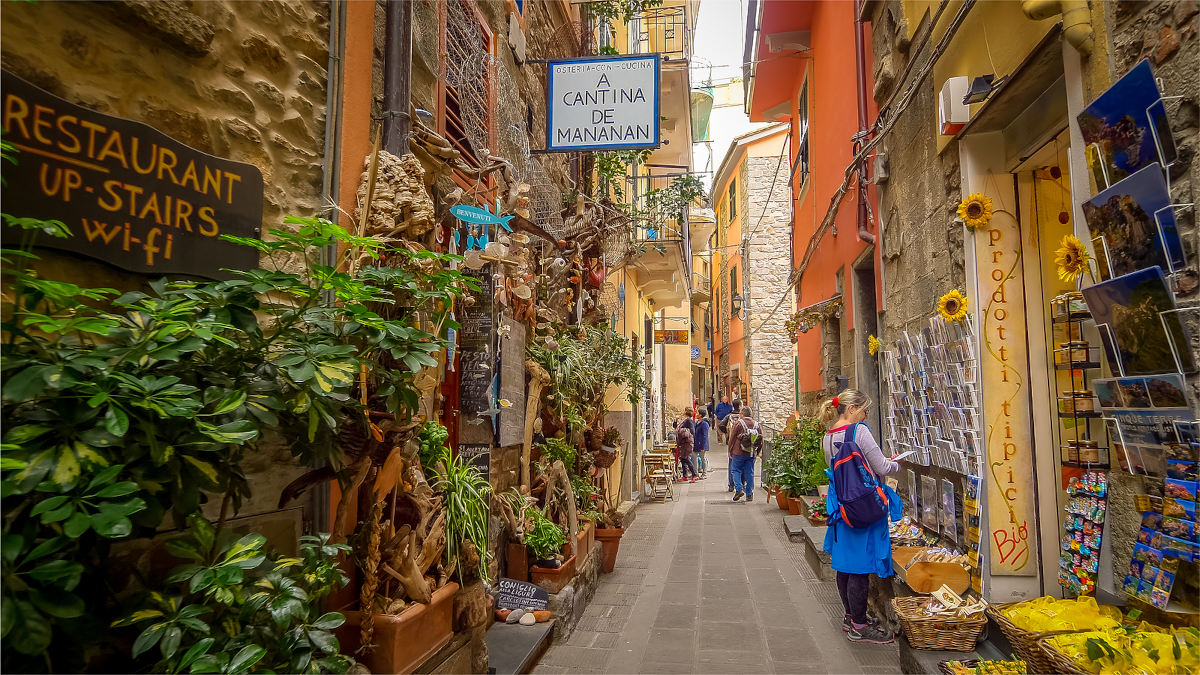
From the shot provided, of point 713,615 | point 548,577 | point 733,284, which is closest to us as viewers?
point 548,577

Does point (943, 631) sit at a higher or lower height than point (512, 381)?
lower

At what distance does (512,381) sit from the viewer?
218 inches

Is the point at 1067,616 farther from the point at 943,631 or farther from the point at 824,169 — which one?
the point at 824,169

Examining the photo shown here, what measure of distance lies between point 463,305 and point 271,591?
3.09 meters

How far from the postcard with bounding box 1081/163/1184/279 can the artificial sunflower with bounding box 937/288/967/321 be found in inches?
57.5

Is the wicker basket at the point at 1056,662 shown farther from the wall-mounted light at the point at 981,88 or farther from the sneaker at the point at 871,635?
the wall-mounted light at the point at 981,88

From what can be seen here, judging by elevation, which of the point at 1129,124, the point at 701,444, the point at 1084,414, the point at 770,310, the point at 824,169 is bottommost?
the point at 701,444

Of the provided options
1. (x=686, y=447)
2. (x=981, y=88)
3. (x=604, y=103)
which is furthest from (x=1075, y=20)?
(x=686, y=447)

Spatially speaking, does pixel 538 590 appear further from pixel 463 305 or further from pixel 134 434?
pixel 134 434

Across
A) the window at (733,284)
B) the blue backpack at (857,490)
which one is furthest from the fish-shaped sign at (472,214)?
the window at (733,284)

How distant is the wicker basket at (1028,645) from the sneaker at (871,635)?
147cm

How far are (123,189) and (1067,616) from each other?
440 centimetres

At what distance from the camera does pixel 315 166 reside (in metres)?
3.15

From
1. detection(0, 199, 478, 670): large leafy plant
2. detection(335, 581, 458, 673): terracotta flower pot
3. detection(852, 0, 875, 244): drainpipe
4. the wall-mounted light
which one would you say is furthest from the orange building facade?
detection(0, 199, 478, 670): large leafy plant
